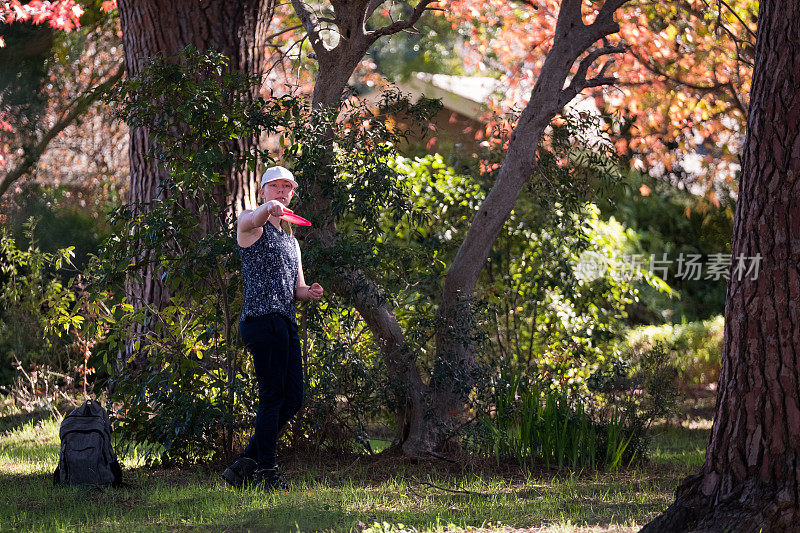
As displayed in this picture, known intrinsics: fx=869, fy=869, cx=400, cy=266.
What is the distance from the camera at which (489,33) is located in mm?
19375

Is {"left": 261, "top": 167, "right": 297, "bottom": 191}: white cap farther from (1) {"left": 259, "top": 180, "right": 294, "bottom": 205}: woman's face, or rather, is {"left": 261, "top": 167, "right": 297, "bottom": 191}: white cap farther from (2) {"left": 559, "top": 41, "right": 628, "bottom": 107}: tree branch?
(2) {"left": 559, "top": 41, "right": 628, "bottom": 107}: tree branch

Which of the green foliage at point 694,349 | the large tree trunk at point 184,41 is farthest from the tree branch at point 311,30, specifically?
the green foliage at point 694,349

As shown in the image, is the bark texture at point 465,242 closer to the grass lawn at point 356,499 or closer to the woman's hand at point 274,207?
the grass lawn at point 356,499

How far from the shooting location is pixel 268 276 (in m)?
5.20

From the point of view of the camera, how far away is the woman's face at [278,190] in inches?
208

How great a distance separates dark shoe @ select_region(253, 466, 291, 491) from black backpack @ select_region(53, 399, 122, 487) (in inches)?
36.2

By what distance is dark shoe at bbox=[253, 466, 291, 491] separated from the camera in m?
5.21

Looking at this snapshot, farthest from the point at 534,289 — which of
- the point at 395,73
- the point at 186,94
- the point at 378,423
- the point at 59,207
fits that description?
the point at 395,73

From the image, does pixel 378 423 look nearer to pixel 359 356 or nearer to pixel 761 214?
pixel 359 356

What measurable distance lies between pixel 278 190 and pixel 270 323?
82 cm

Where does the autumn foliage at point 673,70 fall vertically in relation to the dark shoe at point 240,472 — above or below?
above

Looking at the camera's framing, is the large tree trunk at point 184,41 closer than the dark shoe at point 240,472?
No

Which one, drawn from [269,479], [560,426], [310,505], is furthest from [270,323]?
[560,426]

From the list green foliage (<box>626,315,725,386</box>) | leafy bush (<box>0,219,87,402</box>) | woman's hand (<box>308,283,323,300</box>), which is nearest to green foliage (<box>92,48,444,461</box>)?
woman's hand (<box>308,283,323,300</box>)
